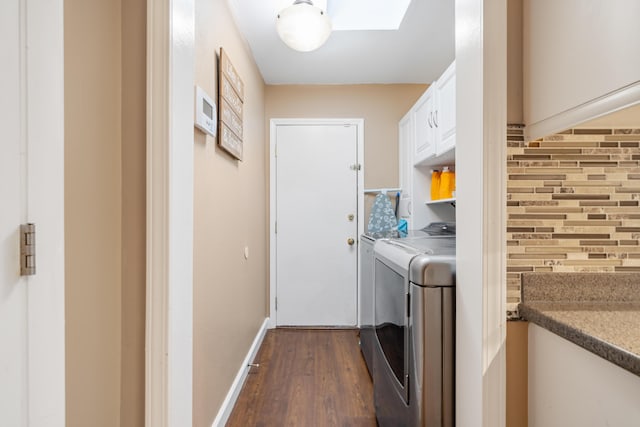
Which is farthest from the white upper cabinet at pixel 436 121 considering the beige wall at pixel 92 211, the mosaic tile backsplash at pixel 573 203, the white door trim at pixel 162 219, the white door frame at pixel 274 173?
the beige wall at pixel 92 211

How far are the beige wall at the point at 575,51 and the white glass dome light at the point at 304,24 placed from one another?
Result: 122cm

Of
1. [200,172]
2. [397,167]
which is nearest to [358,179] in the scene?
[397,167]

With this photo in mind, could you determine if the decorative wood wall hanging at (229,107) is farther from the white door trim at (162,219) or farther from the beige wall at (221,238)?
the white door trim at (162,219)

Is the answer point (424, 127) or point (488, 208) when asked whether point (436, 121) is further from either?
point (488, 208)

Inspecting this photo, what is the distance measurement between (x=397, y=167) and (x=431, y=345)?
8.07 ft

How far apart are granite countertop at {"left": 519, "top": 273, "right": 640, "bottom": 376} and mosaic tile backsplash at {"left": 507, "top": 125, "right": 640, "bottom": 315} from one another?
0.08ft

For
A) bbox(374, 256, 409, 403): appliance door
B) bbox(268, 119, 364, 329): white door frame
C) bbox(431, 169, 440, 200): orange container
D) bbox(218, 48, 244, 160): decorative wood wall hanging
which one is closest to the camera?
bbox(374, 256, 409, 403): appliance door

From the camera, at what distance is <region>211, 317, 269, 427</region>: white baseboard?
1677 millimetres

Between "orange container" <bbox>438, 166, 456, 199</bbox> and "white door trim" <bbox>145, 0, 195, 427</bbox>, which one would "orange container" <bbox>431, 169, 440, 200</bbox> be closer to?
"orange container" <bbox>438, 166, 456, 199</bbox>

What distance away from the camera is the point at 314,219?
326 centimetres

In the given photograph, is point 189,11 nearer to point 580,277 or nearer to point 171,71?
point 171,71

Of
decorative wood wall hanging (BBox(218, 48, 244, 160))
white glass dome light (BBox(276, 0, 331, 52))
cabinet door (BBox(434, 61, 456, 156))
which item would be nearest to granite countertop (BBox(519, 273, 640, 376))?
cabinet door (BBox(434, 61, 456, 156))
